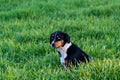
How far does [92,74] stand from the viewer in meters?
4.90

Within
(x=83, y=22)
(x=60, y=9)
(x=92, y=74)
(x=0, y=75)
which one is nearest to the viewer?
(x=92, y=74)

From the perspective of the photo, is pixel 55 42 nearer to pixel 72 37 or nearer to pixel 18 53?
pixel 18 53

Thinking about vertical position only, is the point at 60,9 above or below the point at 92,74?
below

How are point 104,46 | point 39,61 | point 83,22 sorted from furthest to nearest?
point 83,22
point 104,46
point 39,61

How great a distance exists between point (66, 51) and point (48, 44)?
4.38 ft

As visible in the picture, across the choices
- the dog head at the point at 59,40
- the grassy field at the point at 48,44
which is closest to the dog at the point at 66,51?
the dog head at the point at 59,40

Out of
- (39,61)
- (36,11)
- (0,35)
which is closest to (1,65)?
(39,61)

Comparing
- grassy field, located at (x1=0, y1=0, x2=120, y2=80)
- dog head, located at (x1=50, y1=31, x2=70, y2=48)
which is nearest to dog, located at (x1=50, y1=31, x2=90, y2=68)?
dog head, located at (x1=50, y1=31, x2=70, y2=48)

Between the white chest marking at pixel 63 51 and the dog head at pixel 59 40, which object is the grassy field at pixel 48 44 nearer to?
the white chest marking at pixel 63 51

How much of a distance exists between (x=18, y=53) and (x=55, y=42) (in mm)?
1351

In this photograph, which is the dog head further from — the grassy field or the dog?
the grassy field

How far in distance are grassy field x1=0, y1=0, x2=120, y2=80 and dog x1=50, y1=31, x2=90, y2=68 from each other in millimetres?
181

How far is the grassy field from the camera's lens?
516 centimetres

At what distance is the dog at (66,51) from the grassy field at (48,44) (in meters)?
0.18
